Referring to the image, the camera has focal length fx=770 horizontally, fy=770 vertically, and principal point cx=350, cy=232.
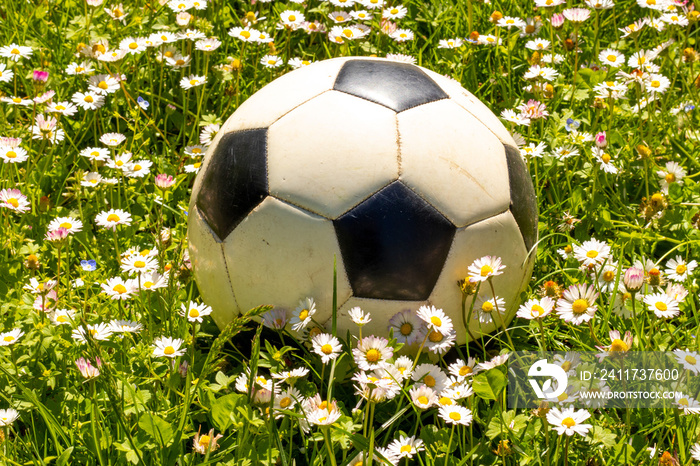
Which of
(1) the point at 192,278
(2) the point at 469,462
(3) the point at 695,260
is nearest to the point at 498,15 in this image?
(3) the point at 695,260

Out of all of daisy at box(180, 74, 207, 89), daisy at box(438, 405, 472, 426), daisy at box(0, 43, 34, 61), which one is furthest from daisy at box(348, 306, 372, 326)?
daisy at box(0, 43, 34, 61)

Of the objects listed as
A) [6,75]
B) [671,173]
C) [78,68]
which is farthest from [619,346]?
[6,75]

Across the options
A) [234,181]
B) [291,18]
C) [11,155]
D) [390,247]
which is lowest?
[11,155]

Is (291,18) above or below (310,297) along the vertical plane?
above

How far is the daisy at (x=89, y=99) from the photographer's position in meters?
4.12

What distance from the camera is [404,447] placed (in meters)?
2.52

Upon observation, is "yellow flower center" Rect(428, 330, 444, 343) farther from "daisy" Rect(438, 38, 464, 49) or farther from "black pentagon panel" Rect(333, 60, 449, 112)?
"daisy" Rect(438, 38, 464, 49)

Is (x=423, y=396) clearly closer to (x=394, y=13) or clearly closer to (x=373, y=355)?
(x=373, y=355)

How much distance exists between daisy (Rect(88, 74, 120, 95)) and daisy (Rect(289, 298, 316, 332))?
2.04 metres

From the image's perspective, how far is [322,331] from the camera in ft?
8.94

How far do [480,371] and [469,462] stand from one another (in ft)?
1.03

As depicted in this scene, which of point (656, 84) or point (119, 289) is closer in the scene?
point (119, 289)

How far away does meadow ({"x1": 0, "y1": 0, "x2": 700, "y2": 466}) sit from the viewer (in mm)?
2529

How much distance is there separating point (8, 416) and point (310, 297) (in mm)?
1084
